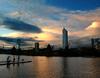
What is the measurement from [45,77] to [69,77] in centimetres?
567

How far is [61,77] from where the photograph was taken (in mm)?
60531

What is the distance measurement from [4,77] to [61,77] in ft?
42.2

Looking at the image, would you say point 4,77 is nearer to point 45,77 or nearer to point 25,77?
point 25,77

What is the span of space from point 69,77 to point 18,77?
11.6 meters

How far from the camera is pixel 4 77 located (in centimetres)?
5878

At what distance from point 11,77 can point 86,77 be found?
17.0 metres

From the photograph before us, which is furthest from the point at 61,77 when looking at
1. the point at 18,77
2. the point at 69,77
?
the point at 18,77

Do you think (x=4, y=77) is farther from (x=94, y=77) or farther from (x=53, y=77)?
(x=94, y=77)

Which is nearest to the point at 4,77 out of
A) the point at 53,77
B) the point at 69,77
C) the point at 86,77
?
the point at 53,77

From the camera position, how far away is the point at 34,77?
195ft

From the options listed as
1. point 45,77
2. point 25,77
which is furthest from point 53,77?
point 25,77

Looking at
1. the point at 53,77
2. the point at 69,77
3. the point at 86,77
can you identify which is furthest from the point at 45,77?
the point at 86,77

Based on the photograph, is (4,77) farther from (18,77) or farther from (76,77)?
(76,77)

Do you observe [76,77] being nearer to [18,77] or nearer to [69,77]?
[69,77]
